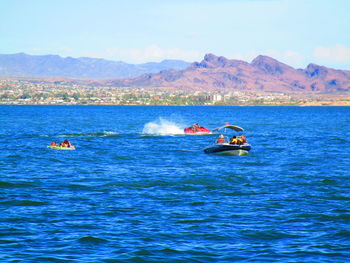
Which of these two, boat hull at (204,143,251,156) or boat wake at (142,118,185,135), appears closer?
boat hull at (204,143,251,156)

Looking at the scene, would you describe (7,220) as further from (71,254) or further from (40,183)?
(40,183)

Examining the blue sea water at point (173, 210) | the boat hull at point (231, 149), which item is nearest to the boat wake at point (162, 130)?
the boat hull at point (231, 149)

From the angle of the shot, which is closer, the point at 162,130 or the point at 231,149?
the point at 231,149

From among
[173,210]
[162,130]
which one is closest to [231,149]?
[173,210]

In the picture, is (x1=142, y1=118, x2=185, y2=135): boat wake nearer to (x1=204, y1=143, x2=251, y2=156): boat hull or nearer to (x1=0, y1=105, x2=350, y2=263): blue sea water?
(x1=204, y1=143, x2=251, y2=156): boat hull

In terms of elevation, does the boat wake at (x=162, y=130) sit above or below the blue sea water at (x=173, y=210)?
below

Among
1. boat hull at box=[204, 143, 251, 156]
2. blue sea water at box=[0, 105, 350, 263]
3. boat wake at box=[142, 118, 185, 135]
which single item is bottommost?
boat wake at box=[142, 118, 185, 135]

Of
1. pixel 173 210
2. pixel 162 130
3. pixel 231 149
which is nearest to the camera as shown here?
pixel 173 210

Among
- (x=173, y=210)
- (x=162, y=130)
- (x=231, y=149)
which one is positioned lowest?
(x=162, y=130)

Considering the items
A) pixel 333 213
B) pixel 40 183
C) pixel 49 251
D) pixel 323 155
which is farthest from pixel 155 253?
pixel 323 155

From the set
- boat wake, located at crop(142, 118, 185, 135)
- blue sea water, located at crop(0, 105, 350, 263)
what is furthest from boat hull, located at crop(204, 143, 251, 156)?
boat wake, located at crop(142, 118, 185, 135)

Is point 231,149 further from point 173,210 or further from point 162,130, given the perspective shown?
point 162,130

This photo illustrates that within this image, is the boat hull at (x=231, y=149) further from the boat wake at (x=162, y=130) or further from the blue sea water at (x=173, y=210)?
the boat wake at (x=162, y=130)

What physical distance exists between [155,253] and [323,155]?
131 feet
